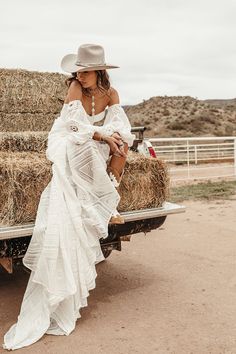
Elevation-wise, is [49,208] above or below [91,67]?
below

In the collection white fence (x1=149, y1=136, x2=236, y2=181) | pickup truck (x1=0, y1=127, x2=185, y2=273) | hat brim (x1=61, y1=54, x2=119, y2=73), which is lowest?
white fence (x1=149, y1=136, x2=236, y2=181)

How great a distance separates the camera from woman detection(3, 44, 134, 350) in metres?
3.56

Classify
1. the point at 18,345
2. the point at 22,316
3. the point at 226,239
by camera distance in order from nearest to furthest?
the point at 18,345, the point at 22,316, the point at 226,239

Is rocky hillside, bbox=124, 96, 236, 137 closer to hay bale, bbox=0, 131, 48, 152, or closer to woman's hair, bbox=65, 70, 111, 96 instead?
hay bale, bbox=0, 131, 48, 152

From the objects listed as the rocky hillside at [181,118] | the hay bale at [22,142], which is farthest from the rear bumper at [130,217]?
the rocky hillside at [181,118]

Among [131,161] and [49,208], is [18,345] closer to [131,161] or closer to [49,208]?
[49,208]

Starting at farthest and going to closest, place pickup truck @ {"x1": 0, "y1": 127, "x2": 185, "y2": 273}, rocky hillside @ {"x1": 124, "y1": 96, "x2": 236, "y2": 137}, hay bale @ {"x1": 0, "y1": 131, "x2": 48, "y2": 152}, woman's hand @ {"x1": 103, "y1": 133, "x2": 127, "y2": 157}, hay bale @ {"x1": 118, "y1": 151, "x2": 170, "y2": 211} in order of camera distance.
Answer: rocky hillside @ {"x1": 124, "y1": 96, "x2": 236, "y2": 137} < hay bale @ {"x1": 0, "y1": 131, "x2": 48, "y2": 152} < hay bale @ {"x1": 118, "y1": 151, "x2": 170, "y2": 211} < woman's hand @ {"x1": 103, "y1": 133, "x2": 127, "y2": 157} < pickup truck @ {"x1": 0, "y1": 127, "x2": 185, "y2": 273}

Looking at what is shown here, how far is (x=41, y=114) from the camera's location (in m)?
7.21

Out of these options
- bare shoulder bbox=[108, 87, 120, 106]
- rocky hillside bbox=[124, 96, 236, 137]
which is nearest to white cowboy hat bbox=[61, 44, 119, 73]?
bare shoulder bbox=[108, 87, 120, 106]

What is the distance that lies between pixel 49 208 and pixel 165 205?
4.46ft

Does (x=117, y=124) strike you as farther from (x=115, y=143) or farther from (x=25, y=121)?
(x=25, y=121)

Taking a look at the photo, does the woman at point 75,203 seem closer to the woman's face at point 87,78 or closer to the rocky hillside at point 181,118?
the woman's face at point 87,78

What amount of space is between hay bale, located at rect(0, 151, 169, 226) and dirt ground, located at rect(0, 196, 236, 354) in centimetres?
80

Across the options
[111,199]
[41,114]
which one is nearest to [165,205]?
[111,199]
